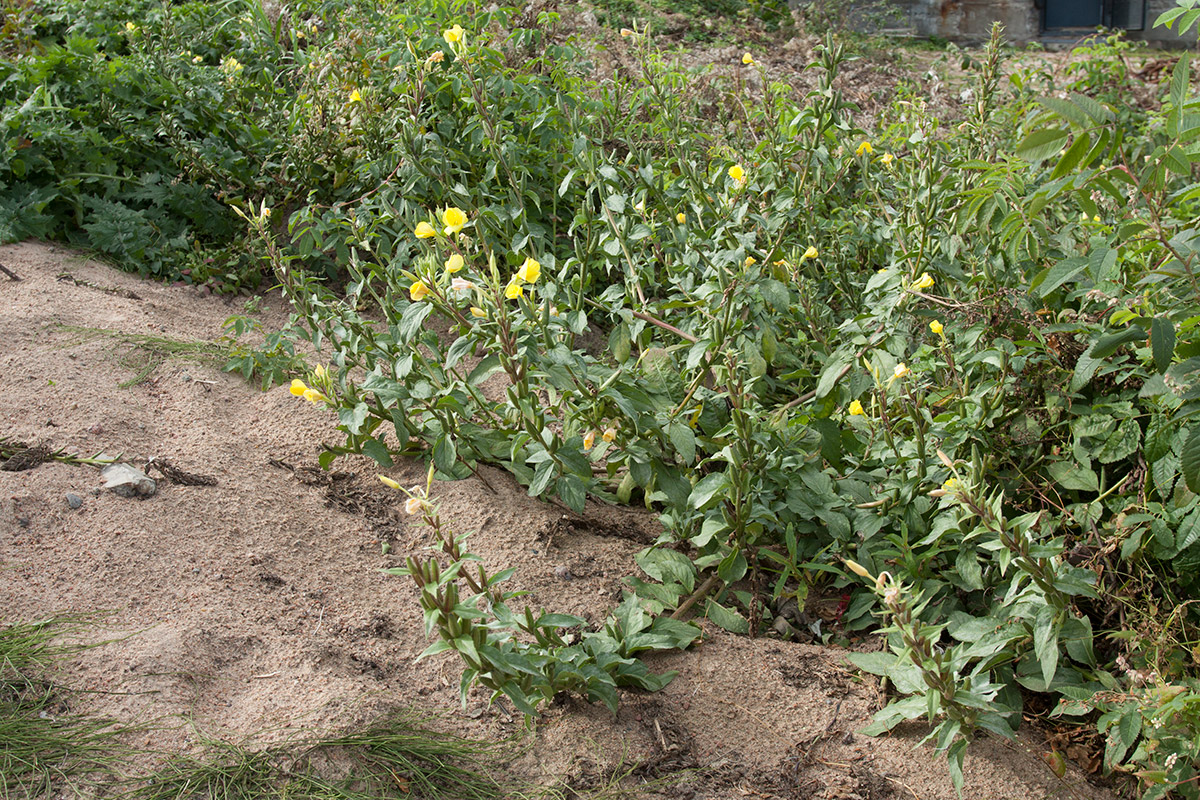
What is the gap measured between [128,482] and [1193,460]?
2655 millimetres

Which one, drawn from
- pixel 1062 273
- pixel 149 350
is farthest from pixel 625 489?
pixel 149 350

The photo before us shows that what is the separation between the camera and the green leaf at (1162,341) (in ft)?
6.15

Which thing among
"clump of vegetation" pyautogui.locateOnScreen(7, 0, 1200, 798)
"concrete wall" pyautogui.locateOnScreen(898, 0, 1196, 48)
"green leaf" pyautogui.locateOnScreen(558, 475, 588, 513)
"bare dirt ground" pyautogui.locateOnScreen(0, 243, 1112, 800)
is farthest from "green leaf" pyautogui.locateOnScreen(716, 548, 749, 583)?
"concrete wall" pyautogui.locateOnScreen(898, 0, 1196, 48)

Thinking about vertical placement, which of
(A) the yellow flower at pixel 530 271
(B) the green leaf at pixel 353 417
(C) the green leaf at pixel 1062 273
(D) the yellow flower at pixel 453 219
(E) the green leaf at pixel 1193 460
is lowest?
(B) the green leaf at pixel 353 417

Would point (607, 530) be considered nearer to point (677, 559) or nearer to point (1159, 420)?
point (677, 559)

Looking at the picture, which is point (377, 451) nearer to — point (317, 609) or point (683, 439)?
point (317, 609)

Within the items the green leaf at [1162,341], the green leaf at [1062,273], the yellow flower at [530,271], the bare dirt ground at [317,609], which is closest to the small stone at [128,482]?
the bare dirt ground at [317,609]

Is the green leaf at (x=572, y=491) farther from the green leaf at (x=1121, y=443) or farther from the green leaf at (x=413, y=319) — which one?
the green leaf at (x=1121, y=443)

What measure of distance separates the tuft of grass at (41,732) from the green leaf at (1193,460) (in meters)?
2.23

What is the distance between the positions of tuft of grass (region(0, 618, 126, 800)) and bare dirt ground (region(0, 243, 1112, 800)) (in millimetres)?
53

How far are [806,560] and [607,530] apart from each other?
1.98 feet

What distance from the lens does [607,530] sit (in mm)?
2736

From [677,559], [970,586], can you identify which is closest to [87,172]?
[677,559]

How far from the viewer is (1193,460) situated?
5.99 feet
